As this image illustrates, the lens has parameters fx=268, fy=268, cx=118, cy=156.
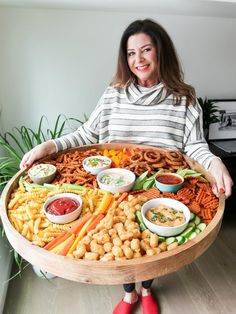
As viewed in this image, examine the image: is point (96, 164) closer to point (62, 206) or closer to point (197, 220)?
point (62, 206)

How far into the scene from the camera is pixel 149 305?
145 centimetres

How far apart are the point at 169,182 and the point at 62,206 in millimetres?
422

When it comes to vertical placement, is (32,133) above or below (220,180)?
below

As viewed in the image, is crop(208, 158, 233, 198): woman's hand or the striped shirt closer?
crop(208, 158, 233, 198): woman's hand

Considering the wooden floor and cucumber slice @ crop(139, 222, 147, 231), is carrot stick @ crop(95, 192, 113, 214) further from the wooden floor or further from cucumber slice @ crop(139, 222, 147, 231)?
the wooden floor

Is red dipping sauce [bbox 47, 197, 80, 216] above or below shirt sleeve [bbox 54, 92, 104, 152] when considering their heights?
below

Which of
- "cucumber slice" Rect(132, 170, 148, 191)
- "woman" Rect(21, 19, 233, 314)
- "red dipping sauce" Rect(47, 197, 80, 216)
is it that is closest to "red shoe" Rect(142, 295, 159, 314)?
"woman" Rect(21, 19, 233, 314)

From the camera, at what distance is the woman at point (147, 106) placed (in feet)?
4.45

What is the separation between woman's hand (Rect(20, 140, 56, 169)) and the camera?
1.23m

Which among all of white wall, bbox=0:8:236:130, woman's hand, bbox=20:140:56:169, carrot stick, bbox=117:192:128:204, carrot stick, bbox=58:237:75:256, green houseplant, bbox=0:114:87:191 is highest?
white wall, bbox=0:8:236:130

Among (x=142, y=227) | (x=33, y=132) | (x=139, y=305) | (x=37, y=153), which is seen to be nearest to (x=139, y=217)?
(x=142, y=227)

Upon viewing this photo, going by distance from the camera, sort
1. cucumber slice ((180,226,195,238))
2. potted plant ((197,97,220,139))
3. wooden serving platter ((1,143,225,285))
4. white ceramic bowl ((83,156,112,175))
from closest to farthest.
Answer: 1. wooden serving platter ((1,143,225,285))
2. cucumber slice ((180,226,195,238))
3. white ceramic bowl ((83,156,112,175))
4. potted plant ((197,97,220,139))

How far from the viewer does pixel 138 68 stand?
138cm

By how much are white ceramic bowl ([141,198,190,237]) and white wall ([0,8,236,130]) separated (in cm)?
143
